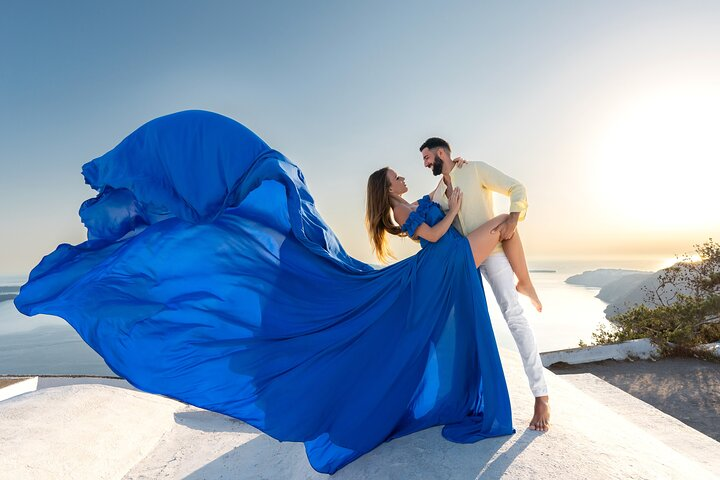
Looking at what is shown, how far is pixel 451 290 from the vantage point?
11.9 feet

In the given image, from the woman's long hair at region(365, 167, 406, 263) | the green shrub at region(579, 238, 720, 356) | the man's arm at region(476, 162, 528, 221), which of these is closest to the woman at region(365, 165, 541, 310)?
the woman's long hair at region(365, 167, 406, 263)

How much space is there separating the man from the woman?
0.09 metres

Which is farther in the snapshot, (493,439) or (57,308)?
(493,439)

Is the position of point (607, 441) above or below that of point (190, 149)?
below

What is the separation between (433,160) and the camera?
12.9 ft

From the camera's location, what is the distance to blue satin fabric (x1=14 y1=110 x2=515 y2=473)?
10.6 ft

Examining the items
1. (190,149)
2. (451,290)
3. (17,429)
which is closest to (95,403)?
(17,429)

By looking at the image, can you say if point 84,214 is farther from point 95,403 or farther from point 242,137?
point 95,403

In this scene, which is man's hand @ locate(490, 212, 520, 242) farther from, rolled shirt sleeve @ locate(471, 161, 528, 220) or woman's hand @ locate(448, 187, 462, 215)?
woman's hand @ locate(448, 187, 462, 215)

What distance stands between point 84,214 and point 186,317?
1032 millimetres

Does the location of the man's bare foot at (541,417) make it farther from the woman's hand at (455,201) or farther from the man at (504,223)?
the woman's hand at (455,201)

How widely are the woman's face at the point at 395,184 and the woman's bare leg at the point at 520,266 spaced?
971mm

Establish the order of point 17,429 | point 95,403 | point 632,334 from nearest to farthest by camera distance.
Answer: point 17,429
point 95,403
point 632,334

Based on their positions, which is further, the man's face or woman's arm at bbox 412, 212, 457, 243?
the man's face
